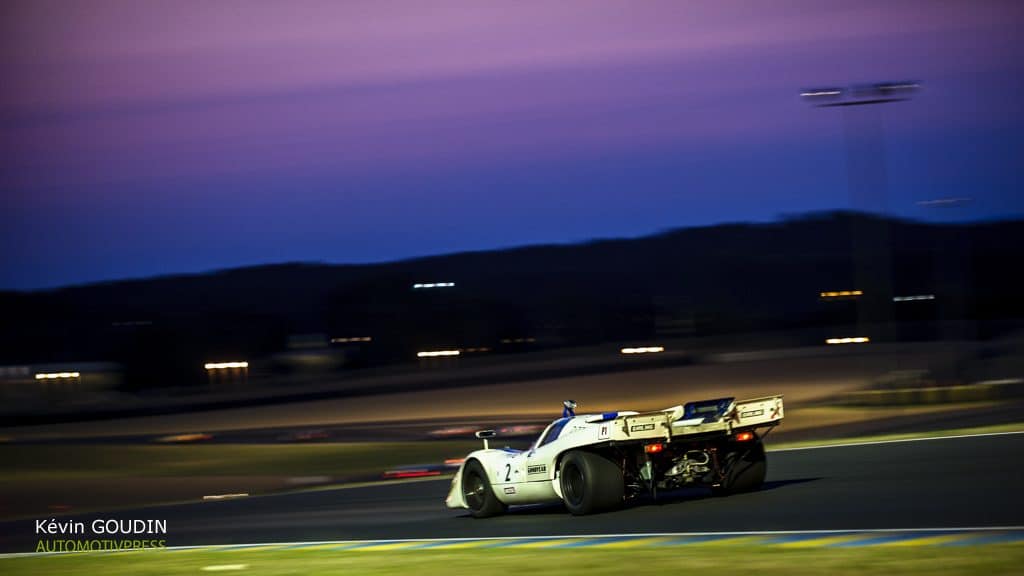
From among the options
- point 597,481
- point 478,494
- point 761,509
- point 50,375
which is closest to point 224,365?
point 50,375

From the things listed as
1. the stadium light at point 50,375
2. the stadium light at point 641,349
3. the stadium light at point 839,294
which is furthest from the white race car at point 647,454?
the stadium light at point 839,294

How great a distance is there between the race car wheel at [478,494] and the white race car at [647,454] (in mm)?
972

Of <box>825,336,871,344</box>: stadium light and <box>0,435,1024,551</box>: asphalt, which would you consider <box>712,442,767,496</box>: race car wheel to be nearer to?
<box>0,435,1024,551</box>: asphalt

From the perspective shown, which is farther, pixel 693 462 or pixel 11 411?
pixel 11 411

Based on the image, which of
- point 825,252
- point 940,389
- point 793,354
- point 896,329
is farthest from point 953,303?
point 825,252

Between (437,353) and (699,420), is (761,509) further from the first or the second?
(437,353)

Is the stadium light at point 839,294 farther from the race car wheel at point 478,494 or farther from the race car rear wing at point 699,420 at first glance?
the race car rear wing at point 699,420

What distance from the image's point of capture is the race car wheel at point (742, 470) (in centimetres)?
1491

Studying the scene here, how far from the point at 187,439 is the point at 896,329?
44.6 metres

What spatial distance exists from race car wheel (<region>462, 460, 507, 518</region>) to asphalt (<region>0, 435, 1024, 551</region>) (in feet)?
0.81

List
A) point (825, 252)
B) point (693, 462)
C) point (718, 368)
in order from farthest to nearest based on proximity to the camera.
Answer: point (825, 252)
point (718, 368)
point (693, 462)

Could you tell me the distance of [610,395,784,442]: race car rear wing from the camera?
13.9 meters

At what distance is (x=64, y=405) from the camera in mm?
78000

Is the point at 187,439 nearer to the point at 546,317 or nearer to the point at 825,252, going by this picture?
the point at 546,317
